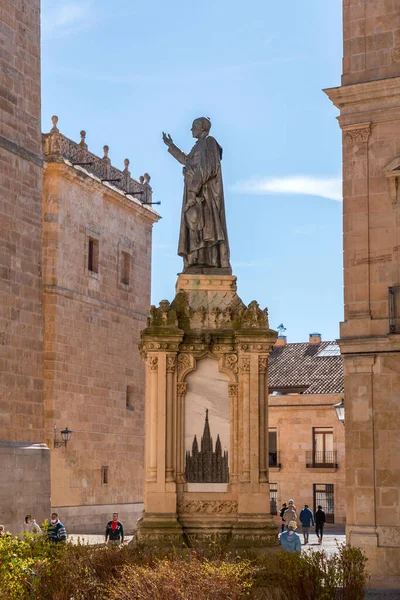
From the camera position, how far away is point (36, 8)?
975 inches

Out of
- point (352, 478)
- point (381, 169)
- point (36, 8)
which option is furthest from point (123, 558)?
point (36, 8)

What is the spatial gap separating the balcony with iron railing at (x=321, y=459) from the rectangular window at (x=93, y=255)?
43.2 feet

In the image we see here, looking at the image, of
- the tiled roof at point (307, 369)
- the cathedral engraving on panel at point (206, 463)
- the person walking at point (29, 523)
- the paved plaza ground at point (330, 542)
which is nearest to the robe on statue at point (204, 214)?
the cathedral engraving on panel at point (206, 463)

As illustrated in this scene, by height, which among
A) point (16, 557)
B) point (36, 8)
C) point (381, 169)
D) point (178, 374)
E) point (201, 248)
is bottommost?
point (16, 557)

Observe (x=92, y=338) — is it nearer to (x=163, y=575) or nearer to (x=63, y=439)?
(x=63, y=439)

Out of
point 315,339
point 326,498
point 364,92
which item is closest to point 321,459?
point 326,498

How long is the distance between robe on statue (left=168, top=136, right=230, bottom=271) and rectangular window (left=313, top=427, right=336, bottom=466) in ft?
94.9

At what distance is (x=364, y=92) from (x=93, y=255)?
13.3 meters

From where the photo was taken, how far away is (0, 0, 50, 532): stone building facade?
2264 cm

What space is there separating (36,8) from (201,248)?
13524 millimetres

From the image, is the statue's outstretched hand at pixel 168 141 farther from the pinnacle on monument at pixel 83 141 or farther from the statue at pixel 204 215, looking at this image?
the pinnacle on monument at pixel 83 141

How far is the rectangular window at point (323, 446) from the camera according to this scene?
41000mm

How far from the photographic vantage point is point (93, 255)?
1230 inches

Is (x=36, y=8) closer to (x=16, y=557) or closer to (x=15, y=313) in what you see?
(x=15, y=313)
